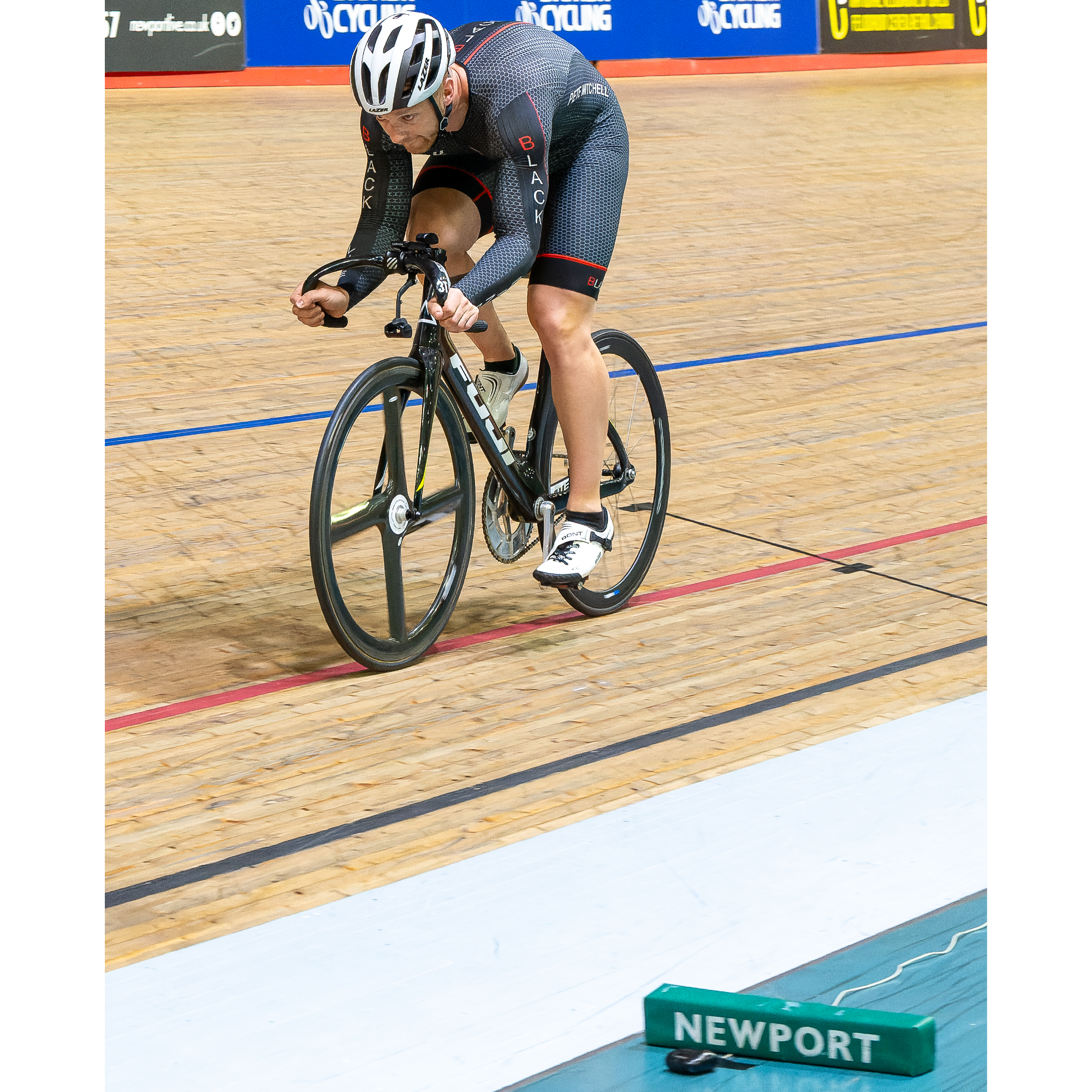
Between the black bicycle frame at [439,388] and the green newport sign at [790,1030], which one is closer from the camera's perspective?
A: the green newport sign at [790,1030]

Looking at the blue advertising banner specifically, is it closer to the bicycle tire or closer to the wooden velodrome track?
the wooden velodrome track

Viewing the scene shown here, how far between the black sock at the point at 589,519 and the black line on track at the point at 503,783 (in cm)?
54

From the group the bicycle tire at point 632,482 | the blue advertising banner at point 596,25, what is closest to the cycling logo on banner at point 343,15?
the blue advertising banner at point 596,25

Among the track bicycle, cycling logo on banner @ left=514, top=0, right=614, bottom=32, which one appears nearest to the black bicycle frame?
the track bicycle

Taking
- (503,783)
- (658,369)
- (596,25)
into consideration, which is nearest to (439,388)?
(503,783)

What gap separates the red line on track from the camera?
2.79m

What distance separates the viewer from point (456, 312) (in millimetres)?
2703

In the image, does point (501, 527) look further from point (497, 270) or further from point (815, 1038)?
point (815, 1038)

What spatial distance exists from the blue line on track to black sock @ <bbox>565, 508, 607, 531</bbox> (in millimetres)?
314

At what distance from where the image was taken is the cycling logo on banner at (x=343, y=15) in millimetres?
9977

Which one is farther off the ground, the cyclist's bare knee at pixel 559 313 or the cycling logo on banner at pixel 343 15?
the cycling logo on banner at pixel 343 15

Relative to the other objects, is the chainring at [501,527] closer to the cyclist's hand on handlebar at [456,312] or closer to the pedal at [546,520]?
the pedal at [546,520]

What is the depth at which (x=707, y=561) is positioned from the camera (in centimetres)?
365
